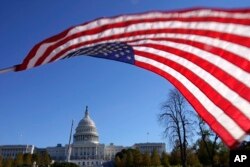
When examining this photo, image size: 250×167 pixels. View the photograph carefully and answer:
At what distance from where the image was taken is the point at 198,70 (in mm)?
7445

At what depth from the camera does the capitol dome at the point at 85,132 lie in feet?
462

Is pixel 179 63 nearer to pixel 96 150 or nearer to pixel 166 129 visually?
pixel 166 129

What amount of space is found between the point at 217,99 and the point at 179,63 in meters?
1.00

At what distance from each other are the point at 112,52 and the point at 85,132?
13424cm

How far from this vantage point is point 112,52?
7555 millimetres

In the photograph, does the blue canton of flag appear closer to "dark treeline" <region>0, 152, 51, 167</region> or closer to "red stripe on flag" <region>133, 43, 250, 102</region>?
"red stripe on flag" <region>133, 43, 250, 102</region>

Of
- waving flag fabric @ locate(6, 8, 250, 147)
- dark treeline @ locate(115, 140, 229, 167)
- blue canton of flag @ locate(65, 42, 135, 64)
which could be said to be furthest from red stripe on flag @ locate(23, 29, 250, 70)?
dark treeline @ locate(115, 140, 229, 167)

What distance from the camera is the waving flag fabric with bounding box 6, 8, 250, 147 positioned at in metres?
6.37

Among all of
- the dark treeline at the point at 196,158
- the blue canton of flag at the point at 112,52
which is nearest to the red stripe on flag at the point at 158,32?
the blue canton of flag at the point at 112,52

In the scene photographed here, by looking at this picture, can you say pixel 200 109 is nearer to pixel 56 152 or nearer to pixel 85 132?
pixel 85 132

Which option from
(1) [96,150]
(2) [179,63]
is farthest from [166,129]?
(1) [96,150]

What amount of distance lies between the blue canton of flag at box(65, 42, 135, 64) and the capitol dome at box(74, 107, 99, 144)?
134 m

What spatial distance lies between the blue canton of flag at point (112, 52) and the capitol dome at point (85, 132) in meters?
134

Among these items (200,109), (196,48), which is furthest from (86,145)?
(196,48)
